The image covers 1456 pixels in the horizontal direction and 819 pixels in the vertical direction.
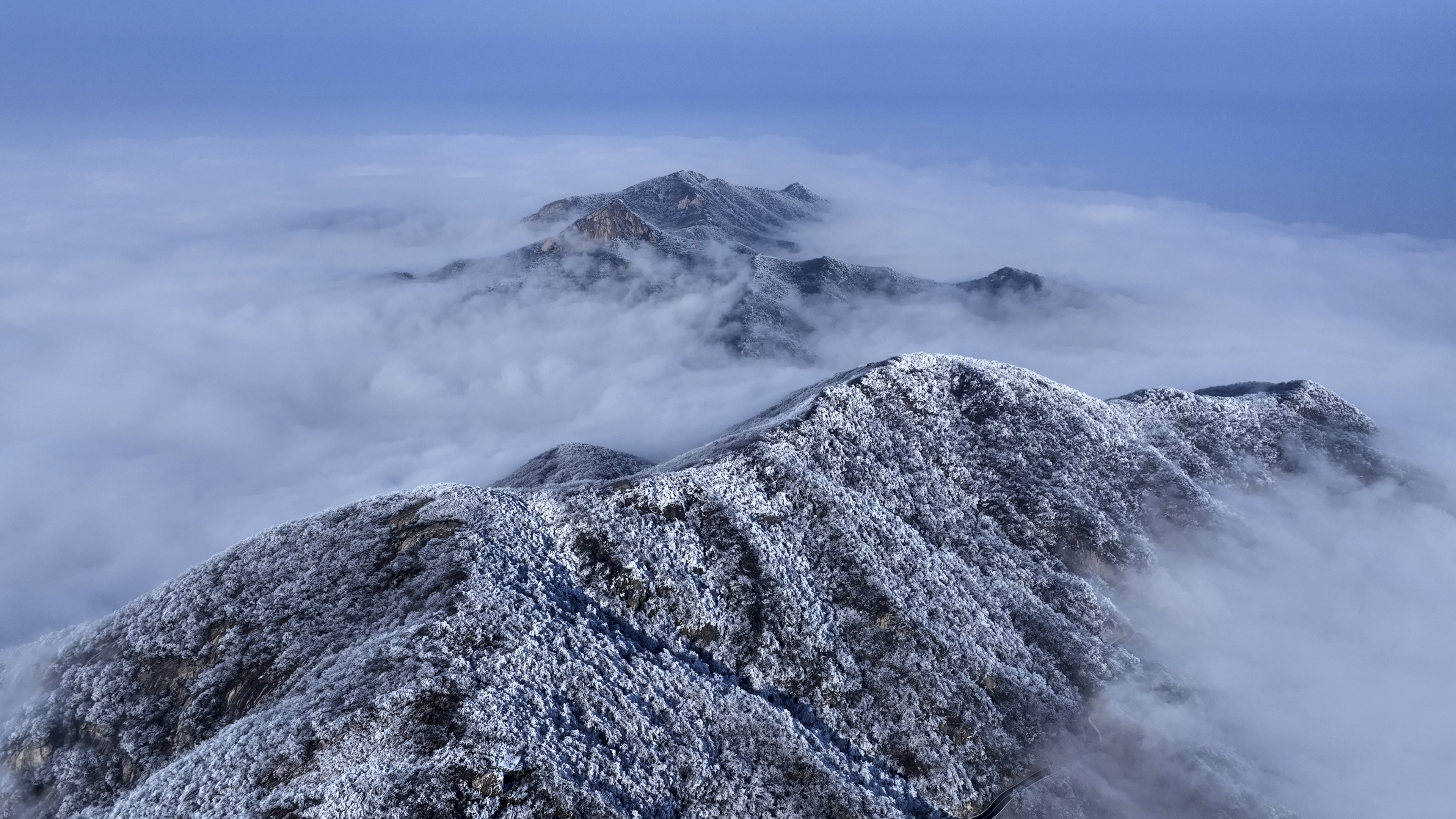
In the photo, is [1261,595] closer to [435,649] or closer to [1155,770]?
[1155,770]

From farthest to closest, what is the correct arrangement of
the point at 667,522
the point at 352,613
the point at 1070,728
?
the point at 667,522, the point at 1070,728, the point at 352,613

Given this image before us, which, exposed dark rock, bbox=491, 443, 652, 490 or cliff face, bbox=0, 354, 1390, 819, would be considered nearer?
cliff face, bbox=0, 354, 1390, 819

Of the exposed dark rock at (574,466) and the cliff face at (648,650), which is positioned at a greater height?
the cliff face at (648,650)

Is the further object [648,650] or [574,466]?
[574,466]

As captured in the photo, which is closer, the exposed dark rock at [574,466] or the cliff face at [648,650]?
the cliff face at [648,650]

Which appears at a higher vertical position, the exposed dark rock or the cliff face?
the cliff face

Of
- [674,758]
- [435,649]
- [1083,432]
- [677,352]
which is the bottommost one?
[677,352]

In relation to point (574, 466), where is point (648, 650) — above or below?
above

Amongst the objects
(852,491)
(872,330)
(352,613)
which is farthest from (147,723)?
(872,330)
